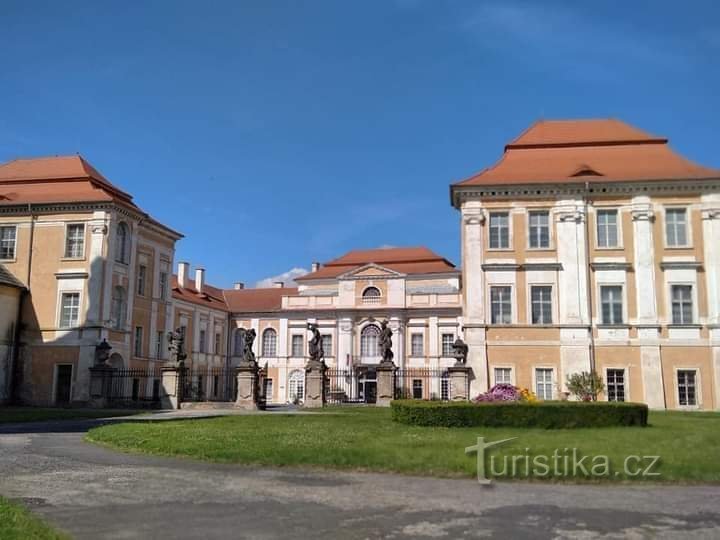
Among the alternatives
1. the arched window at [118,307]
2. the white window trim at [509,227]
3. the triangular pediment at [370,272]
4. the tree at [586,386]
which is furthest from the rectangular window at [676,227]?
the arched window at [118,307]

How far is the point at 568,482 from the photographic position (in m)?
10.4

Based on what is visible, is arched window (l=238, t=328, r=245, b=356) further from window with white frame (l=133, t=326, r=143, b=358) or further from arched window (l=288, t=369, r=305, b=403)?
window with white frame (l=133, t=326, r=143, b=358)

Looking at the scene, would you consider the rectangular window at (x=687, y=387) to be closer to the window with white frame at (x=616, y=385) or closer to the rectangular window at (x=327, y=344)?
the window with white frame at (x=616, y=385)

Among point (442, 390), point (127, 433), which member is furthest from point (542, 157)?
point (127, 433)

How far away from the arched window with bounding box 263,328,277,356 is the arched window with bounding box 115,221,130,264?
2173 centimetres

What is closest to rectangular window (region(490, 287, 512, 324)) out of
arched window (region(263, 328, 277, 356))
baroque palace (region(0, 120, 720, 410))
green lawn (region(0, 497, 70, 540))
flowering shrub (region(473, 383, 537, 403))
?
baroque palace (region(0, 120, 720, 410))

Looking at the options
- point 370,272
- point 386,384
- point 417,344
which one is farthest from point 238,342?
point 386,384

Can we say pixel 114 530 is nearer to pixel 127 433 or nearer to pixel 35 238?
pixel 127 433

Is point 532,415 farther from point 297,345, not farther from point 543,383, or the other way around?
point 297,345

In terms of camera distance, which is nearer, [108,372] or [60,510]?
[60,510]

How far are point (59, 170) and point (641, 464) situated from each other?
3712 cm

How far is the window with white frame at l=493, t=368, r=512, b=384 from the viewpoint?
107ft

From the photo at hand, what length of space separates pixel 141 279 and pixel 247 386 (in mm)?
14100

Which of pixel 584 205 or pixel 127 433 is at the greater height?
pixel 584 205
